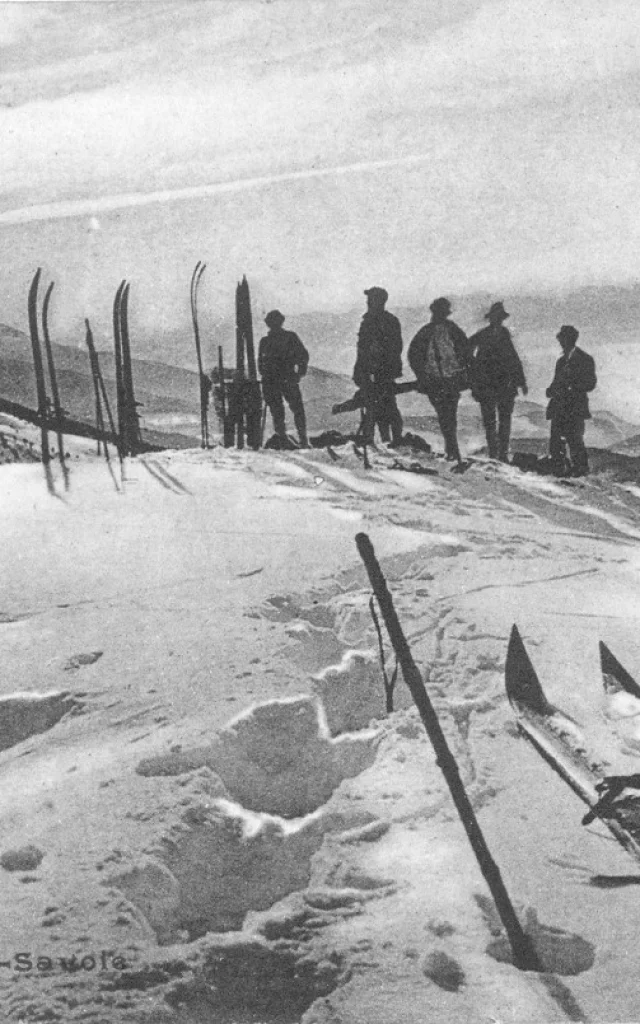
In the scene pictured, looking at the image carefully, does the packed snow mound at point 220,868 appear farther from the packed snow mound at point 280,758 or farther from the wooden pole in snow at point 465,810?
the wooden pole in snow at point 465,810

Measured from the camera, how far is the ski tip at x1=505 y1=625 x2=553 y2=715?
3.95m

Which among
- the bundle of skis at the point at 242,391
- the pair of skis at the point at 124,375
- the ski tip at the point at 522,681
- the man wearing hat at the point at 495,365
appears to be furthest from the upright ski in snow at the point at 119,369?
the ski tip at the point at 522,681

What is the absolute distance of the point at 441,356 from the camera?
8711 mm

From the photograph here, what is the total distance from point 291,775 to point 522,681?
3.52 ft

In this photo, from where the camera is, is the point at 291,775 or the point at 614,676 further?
the point at 614,676

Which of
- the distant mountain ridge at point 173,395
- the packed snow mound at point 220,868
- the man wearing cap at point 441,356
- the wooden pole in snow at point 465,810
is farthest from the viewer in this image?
the distant mountain ridge at point 173,395

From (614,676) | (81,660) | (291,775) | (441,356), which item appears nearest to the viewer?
(291,775)

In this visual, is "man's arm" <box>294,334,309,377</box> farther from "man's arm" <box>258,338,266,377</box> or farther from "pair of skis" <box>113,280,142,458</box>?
"pair of skis" <box>113,280,142,458</box>

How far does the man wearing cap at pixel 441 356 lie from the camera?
28.5ft

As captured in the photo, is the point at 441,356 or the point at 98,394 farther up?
the point at 441,356

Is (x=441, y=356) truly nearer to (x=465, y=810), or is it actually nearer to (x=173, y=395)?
(x=465, y=810)

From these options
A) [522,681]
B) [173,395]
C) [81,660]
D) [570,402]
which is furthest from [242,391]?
[173,395]

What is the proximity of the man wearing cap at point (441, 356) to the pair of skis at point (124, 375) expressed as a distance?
456 centimetres

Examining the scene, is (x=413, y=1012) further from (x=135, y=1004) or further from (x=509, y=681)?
(x=509, y=681)
